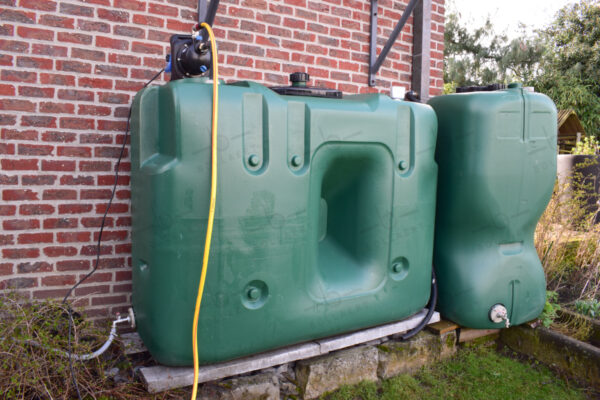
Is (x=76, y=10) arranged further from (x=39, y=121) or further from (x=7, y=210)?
(x=7, y=210)

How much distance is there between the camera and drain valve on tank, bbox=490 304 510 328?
245 centimetres

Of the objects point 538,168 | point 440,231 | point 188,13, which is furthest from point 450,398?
point 188,13

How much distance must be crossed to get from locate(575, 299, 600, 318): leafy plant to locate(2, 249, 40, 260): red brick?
3.11m

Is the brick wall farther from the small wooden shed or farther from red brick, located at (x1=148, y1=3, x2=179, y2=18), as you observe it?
the small wooden shed

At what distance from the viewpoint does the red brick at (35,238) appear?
2098 millimetres

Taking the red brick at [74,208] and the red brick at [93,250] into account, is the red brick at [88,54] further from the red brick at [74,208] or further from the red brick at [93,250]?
the red brick at [93,250]

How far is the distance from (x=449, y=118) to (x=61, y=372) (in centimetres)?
214

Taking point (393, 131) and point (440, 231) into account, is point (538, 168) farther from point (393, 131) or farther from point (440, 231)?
point (393, 131)

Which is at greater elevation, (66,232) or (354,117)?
(354,117)

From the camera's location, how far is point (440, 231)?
8.30ft

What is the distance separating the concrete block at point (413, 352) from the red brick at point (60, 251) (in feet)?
5.17

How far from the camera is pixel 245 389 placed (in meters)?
1.81

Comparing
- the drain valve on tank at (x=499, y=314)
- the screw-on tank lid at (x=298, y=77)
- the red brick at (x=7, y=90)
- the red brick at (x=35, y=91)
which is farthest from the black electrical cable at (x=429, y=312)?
the red brick at (x=7, y=90)

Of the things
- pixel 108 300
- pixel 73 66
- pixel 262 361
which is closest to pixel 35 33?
pixel 73 66
